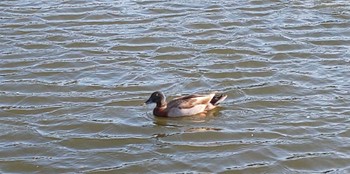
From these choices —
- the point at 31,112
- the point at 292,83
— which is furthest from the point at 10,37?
the point at 292,83

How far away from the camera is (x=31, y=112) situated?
37.6ft

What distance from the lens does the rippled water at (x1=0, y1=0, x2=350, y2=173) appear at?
10062 millimetres

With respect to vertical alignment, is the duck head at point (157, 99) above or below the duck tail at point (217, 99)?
above

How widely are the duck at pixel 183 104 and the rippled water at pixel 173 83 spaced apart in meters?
0.12

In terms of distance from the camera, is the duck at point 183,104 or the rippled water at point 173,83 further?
the duck at point 183,104

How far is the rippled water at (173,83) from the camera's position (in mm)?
10062

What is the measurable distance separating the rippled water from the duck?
0.12 meters

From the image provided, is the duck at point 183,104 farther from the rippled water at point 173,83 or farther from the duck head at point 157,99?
the rippled water at point 173,83

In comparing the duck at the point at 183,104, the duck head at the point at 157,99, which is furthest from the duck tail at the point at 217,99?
the duck head at the point at 157,99

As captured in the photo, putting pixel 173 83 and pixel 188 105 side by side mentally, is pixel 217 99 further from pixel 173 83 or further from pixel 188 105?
pixel 173 83

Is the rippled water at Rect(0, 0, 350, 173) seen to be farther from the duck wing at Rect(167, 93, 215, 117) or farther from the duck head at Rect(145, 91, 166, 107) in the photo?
the duck head at Rect(145, 91, 166, 107)

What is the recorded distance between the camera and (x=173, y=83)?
40.8 ft

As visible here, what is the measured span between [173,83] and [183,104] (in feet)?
3.71

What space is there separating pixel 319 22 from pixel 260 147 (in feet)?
17.9
